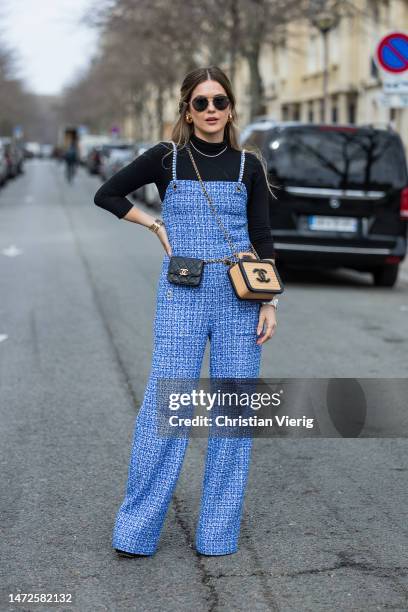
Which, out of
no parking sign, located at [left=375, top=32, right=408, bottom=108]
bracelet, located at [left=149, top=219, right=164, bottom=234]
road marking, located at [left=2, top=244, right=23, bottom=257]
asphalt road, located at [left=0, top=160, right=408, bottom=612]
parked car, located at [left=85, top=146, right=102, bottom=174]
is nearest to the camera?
asphalt road, located at [left=0, top=160, right=408, bottom=612]

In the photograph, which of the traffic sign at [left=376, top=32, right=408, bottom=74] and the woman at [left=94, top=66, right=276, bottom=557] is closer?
the woman at [left=94, top=66, right=276, bottom=557]

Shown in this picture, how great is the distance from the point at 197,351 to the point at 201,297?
20cm

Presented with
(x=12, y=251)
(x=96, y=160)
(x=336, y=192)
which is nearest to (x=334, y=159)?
(x=336, y=192)

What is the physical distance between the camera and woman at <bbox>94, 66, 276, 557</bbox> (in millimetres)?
4020

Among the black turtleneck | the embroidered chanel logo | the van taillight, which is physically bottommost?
the van taillight

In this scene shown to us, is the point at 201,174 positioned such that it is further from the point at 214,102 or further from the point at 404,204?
the point at 404,204

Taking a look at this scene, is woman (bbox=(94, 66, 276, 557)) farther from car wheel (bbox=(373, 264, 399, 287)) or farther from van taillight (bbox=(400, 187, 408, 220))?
car wheel (bbox=(373, 264, 399, 287))

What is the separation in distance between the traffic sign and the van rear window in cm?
191

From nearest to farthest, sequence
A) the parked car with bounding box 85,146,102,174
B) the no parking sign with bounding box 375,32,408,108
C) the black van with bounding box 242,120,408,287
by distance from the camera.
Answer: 1. the black van with bounding box 242,120,408,287
2. the no parking sign with bounding box 375,32,408,108
3. the parked car with bounding box 85,146,102,174

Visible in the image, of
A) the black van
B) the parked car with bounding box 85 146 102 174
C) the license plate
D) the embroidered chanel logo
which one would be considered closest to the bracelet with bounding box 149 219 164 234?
the embroidered chanel logo

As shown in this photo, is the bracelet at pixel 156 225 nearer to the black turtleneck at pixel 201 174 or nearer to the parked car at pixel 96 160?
the black turtleneck at pixel 201 174

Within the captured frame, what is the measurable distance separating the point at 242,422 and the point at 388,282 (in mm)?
10154

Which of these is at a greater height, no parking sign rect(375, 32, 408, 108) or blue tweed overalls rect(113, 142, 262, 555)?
no parking sign rect(375, 32, 408, 108)

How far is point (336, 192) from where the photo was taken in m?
13.2
